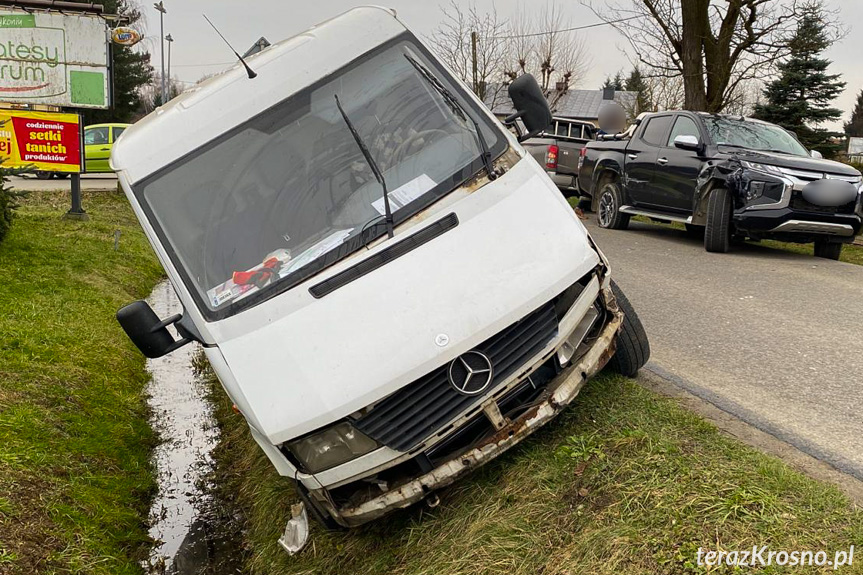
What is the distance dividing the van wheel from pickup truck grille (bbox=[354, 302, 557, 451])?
129 cm

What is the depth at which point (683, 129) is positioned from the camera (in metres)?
10.8

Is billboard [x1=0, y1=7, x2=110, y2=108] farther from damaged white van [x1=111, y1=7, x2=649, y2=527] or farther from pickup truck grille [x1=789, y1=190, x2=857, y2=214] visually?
pickup truck grille [x1=789, y1=190, x2=857, y2=214]

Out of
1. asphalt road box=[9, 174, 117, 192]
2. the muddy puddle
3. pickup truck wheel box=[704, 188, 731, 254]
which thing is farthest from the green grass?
asphalt road box=[9, 174, 117, 192]

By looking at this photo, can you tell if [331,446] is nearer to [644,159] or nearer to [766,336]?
[766,336]

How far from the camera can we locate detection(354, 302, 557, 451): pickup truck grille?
11.1ft

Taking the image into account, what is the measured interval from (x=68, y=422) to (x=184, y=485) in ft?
3.09

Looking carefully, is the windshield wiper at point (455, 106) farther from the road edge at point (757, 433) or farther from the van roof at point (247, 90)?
the road edge at point (757, 433)

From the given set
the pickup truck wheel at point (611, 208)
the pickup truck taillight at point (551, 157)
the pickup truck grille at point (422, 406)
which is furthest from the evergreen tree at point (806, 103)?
the pickup truck grille at point (422, 406)

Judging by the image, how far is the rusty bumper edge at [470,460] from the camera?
354 centimetres

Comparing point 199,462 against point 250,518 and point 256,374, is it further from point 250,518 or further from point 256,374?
point 256,374

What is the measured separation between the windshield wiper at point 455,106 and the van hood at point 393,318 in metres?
0.34

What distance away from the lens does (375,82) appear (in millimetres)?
4418

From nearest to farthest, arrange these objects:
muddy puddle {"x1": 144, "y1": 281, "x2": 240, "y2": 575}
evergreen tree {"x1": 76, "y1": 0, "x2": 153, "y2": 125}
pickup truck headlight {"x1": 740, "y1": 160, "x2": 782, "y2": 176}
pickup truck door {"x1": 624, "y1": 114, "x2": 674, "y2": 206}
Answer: muddy puddle {"x1": 144, "y1": 281, "x2": 240, "y2": 575}
pickup truck headlight {"x1": 740, "y1": 160, "x2": 782, "y2": 176}
pickup truck door {"x1": 624, "y1": 114, "x2": 674, "y2": 206}
evergreen tree {"x1": 76, "y1": 0, "x2": 153, "y2": 125}
